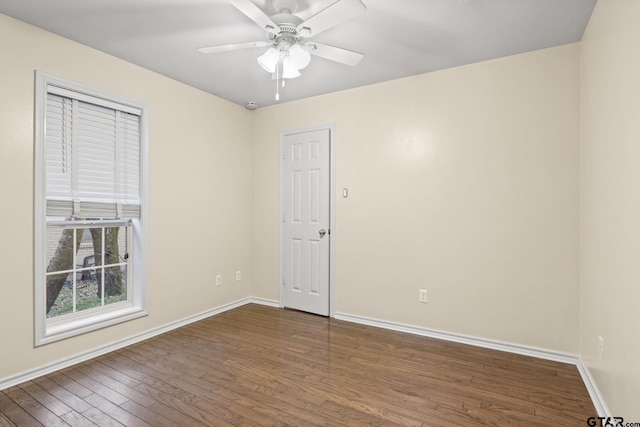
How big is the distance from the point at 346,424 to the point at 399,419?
0.31 meters

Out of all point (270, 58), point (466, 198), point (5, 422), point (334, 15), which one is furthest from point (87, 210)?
point (466, 198)

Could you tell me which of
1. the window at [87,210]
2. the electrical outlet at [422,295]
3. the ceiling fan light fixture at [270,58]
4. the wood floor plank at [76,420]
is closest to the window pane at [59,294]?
the window at [87,210]

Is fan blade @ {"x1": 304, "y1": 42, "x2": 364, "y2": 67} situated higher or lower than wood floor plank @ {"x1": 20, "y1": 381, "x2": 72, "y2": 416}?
higher

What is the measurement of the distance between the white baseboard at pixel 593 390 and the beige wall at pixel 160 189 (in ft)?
11.2

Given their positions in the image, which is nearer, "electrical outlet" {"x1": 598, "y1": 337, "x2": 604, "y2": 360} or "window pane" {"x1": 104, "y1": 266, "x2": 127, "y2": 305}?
"electrical outlet" {"x1": 598, "y1": 337, "x2": 604, "y2": 360}

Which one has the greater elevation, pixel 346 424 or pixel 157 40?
pixel 157 40

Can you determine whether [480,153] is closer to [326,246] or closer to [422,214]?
[422,214]

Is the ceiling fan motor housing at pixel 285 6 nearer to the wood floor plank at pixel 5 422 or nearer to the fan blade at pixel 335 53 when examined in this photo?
the fan blade at pixel 335 53

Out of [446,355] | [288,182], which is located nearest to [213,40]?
[288,182]

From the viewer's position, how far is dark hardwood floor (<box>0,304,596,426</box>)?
77.1 inches

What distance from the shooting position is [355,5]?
1.68 m

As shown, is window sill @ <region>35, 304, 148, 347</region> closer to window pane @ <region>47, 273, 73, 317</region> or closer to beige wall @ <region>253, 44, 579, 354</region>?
window pane @ <region>47, 273, 73, 317</region>

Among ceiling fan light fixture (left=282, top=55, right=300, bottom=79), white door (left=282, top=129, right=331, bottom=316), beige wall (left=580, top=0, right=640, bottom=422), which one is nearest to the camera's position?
beige wall (left=580, top=0, right=640, bottom=422)

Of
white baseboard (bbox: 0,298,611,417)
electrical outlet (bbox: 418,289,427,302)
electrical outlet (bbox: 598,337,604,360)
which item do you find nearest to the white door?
white baseboard (bbox: 0,298,611,417)
